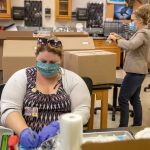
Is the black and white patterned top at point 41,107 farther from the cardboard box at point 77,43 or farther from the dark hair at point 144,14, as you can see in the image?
the dark hair at point 144,14

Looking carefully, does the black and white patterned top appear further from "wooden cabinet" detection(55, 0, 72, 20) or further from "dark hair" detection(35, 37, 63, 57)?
"wooden cabinet" detection(55, 0, 72, 20)

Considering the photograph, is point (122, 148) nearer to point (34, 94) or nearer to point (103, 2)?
point (34, 94)

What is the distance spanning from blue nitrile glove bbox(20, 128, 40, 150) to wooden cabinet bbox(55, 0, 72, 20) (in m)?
5.12

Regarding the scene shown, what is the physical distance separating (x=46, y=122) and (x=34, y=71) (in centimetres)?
35

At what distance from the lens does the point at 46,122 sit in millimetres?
1754

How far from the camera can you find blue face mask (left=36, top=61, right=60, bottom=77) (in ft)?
5.98

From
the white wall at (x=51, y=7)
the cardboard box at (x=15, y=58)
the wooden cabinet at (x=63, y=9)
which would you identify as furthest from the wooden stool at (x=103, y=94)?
the white wall at (x=51, y=7)

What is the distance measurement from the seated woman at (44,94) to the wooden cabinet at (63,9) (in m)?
4.55

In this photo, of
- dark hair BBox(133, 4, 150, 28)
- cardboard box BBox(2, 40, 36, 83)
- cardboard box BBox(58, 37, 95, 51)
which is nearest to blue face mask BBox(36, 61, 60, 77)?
cardboard box BBox(2, 40, 36, 83)

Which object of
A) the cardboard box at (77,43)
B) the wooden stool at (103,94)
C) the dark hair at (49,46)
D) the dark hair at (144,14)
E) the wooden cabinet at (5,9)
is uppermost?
the wooden cabinet at (5,9)

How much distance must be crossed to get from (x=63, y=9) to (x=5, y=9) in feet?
4.16

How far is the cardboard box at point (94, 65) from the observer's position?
7.52 feet

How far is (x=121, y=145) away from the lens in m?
0.74

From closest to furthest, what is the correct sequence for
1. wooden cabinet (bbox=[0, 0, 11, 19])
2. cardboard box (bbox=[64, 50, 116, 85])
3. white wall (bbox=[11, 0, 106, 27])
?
1. cardboard box (bbox=[64, 50, 116, 85])
2. wooden cabinet (bbox=[0, 0, 11, 19])
3. white wall (bbox=[11, 0, 106, 27])
